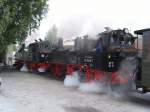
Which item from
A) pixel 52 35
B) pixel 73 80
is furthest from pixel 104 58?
pixel 52 35

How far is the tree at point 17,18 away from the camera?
22.4 meters

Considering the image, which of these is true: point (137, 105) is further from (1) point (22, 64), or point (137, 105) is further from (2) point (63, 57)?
(1) point (22, 64)

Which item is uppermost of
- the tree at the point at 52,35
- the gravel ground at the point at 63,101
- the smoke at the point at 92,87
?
the tree at the point at 52,35

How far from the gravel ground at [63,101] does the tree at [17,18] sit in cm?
774

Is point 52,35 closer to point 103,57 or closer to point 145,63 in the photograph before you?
point 103,57

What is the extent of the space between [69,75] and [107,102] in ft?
21.2

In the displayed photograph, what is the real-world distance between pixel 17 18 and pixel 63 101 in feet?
43.5

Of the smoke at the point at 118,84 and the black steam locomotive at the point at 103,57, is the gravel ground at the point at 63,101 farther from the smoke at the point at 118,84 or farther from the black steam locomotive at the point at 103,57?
the black steam locomotive at the point at 103,57

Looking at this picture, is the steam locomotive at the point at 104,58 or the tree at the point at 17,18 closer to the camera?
the steam locomotive at the point at 104,58

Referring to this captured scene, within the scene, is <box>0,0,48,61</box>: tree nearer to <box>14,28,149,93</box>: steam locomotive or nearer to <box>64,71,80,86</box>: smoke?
<box>14,28,149,93</box>: steam locomotive

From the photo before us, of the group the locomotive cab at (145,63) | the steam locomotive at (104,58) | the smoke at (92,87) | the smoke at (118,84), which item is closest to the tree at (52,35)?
the steam locomotive at (104,58)

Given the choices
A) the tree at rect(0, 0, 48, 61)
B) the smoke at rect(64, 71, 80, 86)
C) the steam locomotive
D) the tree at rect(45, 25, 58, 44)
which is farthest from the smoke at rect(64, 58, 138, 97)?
the tree at rect(45, 25, 58, 44)

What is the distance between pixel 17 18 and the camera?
24.9m

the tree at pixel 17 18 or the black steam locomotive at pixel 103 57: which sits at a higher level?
the tree at pixel 17 18
